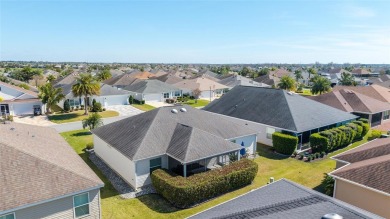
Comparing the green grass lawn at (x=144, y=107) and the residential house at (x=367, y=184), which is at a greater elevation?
the residential house at (x=367, y=184)

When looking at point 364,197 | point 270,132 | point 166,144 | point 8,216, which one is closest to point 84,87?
point 166,144

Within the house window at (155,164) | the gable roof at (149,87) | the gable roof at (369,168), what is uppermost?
the gable roof at (149,87)

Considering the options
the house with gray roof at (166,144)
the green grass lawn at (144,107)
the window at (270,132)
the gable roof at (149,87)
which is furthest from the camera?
the gable roof at (149,87)

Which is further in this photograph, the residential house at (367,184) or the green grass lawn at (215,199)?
the green grass lawn at (215,199)

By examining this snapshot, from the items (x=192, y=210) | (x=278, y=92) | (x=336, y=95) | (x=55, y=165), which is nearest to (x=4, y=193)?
(x=55, y=165)

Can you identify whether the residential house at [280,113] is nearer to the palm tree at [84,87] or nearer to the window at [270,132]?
the window at [270,132]

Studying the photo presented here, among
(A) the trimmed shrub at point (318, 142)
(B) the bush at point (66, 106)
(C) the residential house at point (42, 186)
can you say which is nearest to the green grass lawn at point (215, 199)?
(A) the trimmed shrub at point (318, 142)

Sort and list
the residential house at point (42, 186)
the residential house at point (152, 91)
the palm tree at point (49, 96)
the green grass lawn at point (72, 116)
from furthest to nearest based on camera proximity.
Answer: the residential house at point (152, 91), the palm tree at point (49, 96), the green grass lawn at point (72, 116), the residential house at point (42, 186)
